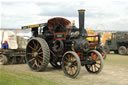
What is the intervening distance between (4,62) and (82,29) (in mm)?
4896

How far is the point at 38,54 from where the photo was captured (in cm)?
827

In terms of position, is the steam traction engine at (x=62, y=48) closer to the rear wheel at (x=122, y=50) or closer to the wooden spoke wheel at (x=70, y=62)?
the wooden spoke wheel at (x=70, y=62)

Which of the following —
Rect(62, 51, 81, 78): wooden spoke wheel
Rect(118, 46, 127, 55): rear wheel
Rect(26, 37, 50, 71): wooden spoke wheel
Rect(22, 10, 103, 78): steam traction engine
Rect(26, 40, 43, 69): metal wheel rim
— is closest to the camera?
Rect(62, 51, 81, 78): wooden spoke wheel

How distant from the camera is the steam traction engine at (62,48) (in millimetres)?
7367

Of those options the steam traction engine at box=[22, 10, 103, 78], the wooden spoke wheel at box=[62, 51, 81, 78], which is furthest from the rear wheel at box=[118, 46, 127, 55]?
the wooden spoke wheel at box=[62, 51, 81, 78]

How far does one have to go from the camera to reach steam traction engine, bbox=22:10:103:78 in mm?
7367

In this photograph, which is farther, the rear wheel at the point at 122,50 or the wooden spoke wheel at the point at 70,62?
the rear wheel at the point at 122,50

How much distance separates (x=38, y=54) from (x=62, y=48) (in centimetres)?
118

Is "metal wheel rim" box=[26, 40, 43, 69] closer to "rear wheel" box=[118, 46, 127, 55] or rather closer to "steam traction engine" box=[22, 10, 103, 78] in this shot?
"steam traction engine" box=[22, 10, 103, 78]

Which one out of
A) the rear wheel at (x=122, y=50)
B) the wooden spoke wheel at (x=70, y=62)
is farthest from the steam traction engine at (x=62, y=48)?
the rear wheel at (x=122, y=50)

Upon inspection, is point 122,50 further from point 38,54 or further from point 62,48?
point 38,54

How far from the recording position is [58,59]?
8.43 m

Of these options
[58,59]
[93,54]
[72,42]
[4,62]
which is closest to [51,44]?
[58,59]

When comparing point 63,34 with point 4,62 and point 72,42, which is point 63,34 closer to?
point 72,42
